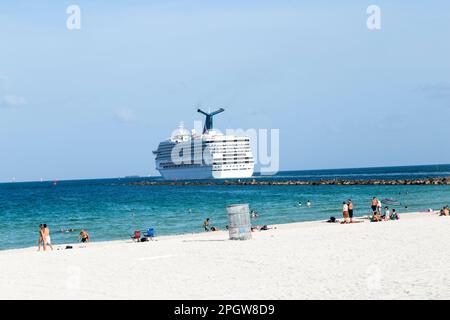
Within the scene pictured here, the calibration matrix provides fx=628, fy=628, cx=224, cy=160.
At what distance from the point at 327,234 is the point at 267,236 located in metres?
2.15

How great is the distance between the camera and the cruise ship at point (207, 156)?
121500 mm

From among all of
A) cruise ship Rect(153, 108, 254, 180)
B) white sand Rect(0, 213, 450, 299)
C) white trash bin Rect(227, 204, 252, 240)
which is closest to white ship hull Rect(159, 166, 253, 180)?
cruise ship Rect(153, 108, 254, 180)

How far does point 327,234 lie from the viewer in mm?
21062

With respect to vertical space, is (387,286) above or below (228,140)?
below

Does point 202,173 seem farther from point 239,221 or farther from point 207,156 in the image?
point 239,221

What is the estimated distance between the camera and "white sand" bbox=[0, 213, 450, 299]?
10.9 metres

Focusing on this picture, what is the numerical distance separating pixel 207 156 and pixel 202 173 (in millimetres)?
5353

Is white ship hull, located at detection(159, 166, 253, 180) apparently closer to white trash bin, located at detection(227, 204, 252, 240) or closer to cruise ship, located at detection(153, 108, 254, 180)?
cruise ship, located at detection(153, 108, 254, 180)

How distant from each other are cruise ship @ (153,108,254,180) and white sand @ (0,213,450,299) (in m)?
101

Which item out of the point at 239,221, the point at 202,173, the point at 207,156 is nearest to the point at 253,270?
the point at 239,221

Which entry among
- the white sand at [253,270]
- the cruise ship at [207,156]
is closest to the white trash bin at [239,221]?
the white sand at [253,270]

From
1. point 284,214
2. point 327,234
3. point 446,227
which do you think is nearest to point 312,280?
point 327,234
